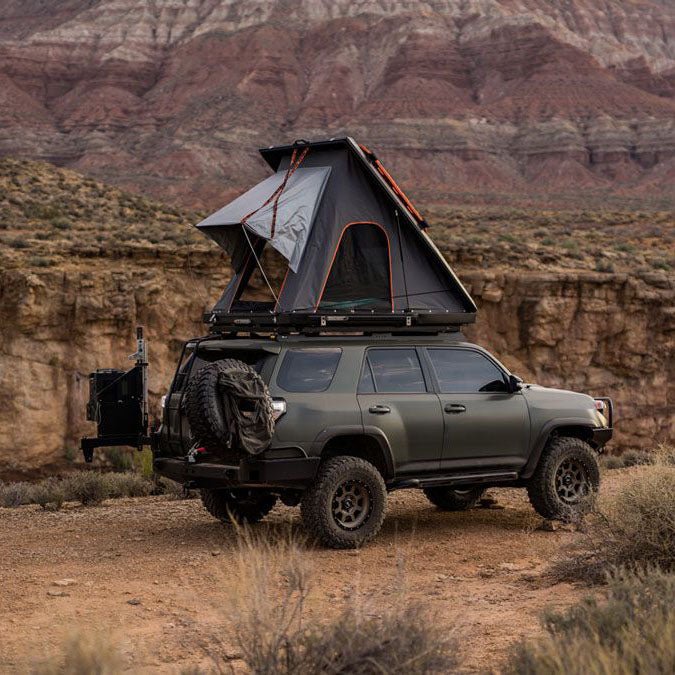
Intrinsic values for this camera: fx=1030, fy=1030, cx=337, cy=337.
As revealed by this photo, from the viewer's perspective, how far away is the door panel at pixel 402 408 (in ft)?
30.1

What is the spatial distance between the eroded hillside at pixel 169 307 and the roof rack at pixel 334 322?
1240 centimetres

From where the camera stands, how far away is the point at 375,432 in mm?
9023

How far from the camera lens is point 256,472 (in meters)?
8.55

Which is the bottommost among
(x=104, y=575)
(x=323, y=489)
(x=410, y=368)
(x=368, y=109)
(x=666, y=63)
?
(x=104, y=575)

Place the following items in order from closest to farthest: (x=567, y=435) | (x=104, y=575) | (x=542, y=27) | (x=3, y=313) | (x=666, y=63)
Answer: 1. (x=104, y=575)
2. (x=567, y=435)
3. (x=3, y=313)
4. (x=542, y=27)
5. (x=666, y=63)

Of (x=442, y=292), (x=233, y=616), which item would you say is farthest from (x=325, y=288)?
(x=233, y=616)

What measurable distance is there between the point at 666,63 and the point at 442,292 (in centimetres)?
10861

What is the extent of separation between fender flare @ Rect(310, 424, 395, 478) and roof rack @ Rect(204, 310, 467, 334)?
1079 millimetres

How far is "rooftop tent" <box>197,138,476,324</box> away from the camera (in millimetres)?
10562

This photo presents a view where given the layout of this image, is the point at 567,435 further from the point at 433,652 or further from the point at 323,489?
the point at 433,652

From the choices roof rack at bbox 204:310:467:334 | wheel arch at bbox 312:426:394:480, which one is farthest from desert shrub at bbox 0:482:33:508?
→ wheel arch at bbox 312:426:394:480

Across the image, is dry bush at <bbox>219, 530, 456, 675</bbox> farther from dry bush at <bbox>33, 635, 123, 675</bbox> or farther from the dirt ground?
dry bush at <bbox>33, 635, 123, 675</bbox>

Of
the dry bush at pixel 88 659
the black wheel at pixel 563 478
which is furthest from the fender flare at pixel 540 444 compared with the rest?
the dry bush at pixel 88 659

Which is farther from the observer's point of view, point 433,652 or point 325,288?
point 325,288
